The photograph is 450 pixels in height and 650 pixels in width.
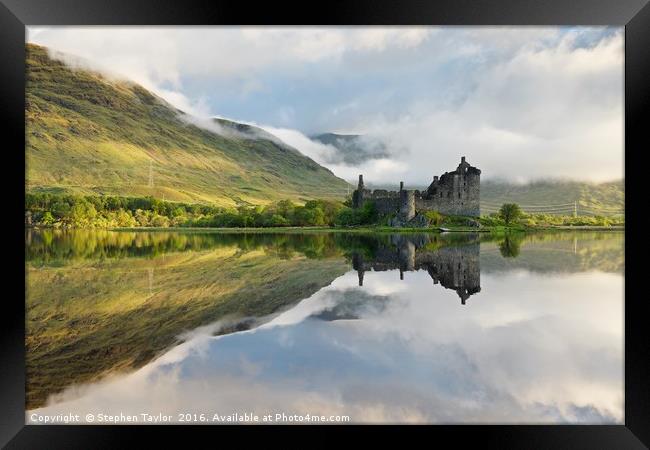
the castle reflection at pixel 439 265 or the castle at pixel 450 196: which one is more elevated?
the castle at pixel 450 196

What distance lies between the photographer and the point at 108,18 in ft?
14.4

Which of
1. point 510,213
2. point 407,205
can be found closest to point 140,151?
point 407,205

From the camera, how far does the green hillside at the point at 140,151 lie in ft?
279

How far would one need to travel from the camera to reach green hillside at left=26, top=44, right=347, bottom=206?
85.1m

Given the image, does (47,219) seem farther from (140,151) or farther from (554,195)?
(554,195)

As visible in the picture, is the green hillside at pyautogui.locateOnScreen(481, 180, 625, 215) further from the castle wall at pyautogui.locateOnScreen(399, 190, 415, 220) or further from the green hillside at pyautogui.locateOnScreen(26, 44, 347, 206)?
the green hillside at pyautogui.locateOnScreen(26, 44, 347, 206)

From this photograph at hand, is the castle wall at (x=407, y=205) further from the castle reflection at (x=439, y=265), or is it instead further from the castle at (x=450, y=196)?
the castle reflection at (x=439, y=265)

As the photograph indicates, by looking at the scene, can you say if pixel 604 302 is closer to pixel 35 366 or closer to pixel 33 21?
pixel 35 366

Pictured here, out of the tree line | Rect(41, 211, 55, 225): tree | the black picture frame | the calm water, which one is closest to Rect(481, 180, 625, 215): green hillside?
the tree line

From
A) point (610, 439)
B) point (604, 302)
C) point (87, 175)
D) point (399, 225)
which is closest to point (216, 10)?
point (610, 439)

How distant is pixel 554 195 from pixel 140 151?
280 feet

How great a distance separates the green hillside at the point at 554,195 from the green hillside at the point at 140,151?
43461 millimetres

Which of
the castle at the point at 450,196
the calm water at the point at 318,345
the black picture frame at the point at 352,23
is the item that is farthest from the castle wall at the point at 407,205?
the black picture frame at the point at 352,23

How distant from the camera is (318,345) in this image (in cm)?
536
